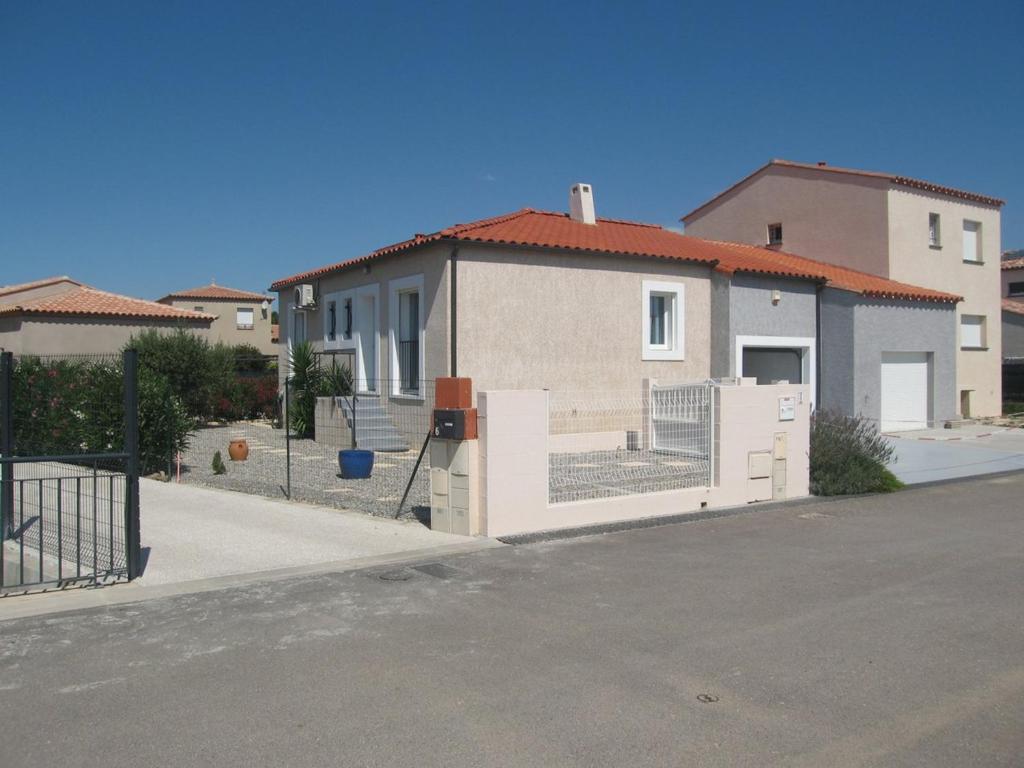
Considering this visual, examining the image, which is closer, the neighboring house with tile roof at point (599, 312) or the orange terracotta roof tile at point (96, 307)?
the neighboring house with tile roof at point (599, 312)

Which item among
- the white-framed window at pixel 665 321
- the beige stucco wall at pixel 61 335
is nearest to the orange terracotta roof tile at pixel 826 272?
the white-framed window at pixel 665 321

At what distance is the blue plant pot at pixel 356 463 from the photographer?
43.8ft

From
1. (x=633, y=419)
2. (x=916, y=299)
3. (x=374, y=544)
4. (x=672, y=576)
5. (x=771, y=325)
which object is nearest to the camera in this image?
(x=672, y=576)

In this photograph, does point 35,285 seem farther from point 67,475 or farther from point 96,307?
point 67,475

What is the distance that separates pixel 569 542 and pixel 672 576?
5.62 feet

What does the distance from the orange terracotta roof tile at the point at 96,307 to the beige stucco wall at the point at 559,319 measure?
15534 millimetres

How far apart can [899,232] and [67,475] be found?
21.9m

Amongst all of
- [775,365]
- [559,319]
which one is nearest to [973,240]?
[775,365]

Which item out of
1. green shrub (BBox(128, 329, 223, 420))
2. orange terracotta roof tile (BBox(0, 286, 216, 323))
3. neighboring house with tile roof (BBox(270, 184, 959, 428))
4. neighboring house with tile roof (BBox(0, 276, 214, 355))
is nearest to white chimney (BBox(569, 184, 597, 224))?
neighboring house with tile roof (BBox(270, 184, 959, 428))

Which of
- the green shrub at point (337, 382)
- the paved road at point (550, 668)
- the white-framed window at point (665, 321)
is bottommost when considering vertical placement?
the paved road at point (550, 668)

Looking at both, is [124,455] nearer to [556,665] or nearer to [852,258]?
[556,665]

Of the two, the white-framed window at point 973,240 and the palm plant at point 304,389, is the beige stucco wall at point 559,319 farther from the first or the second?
the white-framed window at point 973,240

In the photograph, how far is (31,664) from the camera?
529cm

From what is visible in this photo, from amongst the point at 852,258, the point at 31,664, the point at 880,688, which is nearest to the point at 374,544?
the point at 31,664
